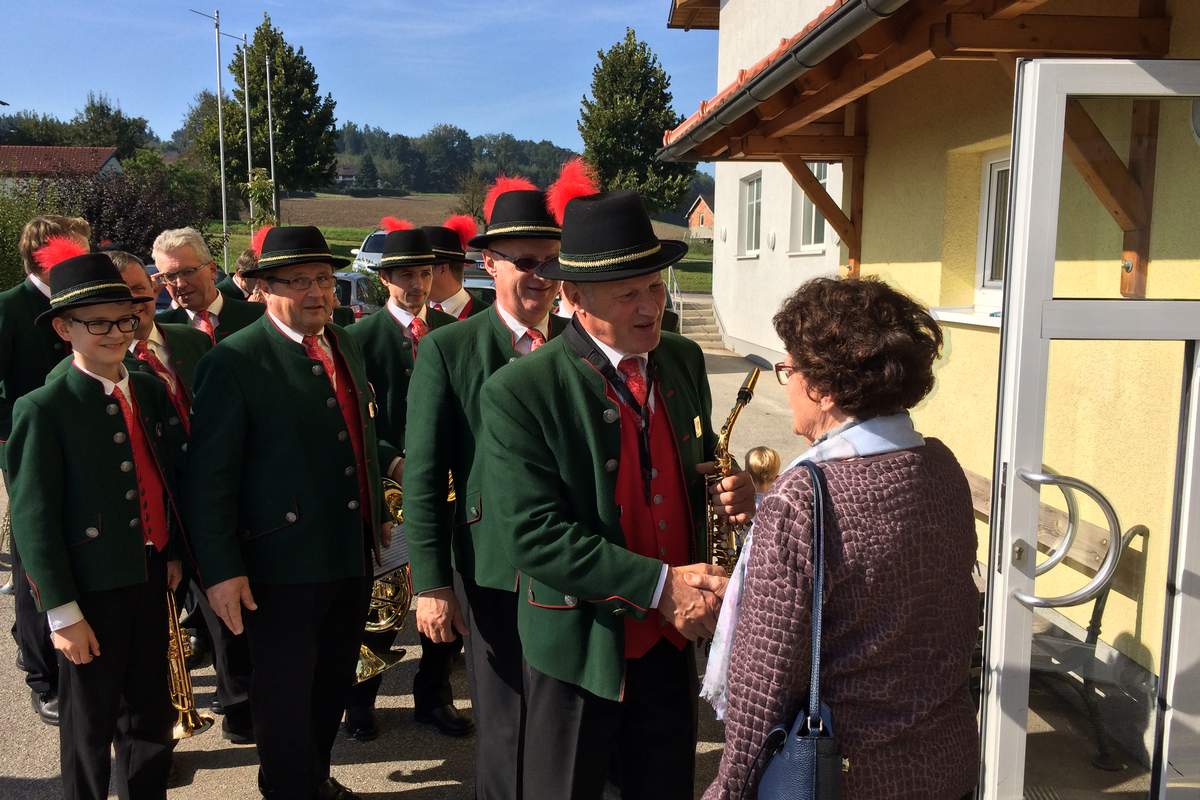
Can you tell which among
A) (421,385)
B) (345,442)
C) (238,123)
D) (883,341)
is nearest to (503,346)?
(421,385)

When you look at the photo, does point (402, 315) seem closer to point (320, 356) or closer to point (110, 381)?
point (320, 356)

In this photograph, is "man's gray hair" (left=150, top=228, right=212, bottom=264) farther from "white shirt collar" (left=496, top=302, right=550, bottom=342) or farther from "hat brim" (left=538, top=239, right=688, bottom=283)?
"hat brim" (left=538, top=239, right=688, bottom=283)

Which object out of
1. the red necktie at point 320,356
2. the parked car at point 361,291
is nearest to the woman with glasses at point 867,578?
the red necktie at point 320,356

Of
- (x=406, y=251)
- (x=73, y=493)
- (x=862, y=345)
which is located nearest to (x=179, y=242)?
(x=406, y=251)

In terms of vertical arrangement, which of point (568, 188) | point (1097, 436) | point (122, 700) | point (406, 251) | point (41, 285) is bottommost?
point (122, 700)

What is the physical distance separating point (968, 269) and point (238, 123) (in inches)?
1638

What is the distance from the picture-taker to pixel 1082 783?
264 centimetres

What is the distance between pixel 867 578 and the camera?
1.79 metres

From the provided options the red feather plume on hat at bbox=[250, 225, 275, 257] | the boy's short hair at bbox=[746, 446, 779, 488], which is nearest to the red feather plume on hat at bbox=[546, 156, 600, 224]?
the red feather plume on hat at bbox=[250, 225, 275, 257]

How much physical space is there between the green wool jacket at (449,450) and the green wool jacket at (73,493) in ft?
3.38

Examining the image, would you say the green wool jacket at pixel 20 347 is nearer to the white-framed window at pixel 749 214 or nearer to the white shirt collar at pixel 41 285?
the white shirt collar at pixel 41 285

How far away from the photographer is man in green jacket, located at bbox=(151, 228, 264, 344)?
4902 mm

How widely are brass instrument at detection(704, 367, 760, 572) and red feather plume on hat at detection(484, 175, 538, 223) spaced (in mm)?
1255

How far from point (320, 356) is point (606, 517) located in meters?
1.50
